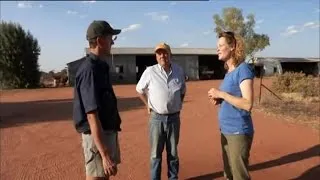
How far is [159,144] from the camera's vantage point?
5.38 metres

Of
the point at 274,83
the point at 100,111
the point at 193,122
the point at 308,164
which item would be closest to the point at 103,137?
the point at 100,111

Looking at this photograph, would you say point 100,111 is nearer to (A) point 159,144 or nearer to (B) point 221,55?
(B) point 221,55

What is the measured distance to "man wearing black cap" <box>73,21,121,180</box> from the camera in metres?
3.28

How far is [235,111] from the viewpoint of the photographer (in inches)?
155

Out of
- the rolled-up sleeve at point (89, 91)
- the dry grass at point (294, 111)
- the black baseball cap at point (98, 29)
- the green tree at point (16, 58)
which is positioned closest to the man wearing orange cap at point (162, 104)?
the black baseball cap at point (98, 29)

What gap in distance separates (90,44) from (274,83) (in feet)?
58.6

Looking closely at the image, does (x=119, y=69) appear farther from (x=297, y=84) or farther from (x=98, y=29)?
(x=98, y=29)

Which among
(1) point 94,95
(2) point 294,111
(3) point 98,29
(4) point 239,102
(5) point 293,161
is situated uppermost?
(3) point 98,29

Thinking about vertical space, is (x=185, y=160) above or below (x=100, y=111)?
below

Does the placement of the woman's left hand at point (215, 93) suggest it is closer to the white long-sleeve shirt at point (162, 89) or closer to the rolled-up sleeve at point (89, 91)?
the rolled-up sleeve at point (89, 91)

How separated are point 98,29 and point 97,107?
61 centimetres

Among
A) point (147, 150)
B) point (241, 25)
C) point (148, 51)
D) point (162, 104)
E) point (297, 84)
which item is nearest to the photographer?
point (162, 104)

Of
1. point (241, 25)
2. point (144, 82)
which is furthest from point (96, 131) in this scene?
point (241, 25)

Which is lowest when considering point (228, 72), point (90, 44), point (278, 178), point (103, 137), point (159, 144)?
point (278, 178)
